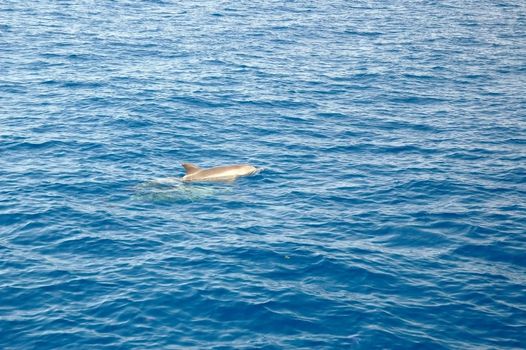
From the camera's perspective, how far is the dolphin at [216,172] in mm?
34875

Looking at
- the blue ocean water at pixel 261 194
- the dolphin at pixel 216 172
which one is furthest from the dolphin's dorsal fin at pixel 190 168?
the blue ocean water at pixel 261 194

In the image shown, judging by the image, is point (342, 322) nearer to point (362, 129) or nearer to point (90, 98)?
point (362, 129)

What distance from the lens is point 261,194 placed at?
34.2 m

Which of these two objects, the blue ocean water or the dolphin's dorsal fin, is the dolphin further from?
the blue ocean water

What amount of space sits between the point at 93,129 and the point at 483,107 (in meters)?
27.9

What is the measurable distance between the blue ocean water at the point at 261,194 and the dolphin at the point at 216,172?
715 mm

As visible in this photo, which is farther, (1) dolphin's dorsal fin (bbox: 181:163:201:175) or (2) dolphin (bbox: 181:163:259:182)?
(2) dolphin (bbox: 181:163:259:182)

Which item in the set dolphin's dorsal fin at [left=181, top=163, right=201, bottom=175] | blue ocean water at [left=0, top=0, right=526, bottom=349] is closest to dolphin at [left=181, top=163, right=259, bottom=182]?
dolphin's dorsal fin at [left=181, top=163, right=201, bottom=175]

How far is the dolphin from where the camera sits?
1373 inches

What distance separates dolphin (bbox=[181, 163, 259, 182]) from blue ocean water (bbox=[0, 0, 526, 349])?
715 mm

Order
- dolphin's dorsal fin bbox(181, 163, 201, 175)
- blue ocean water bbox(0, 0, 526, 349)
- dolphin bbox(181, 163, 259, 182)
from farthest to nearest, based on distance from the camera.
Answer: dolphin bbox(181, 163, 259, 182)
dolphin's dorsal fin bbox(181, 163, 201, 175)
blue ocean water bbox(0, 0, 526, 349)

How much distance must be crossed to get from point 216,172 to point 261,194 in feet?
9.49

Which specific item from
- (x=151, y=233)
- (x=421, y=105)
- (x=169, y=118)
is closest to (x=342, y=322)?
(x=151, y=233)

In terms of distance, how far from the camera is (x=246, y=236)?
29.7m
